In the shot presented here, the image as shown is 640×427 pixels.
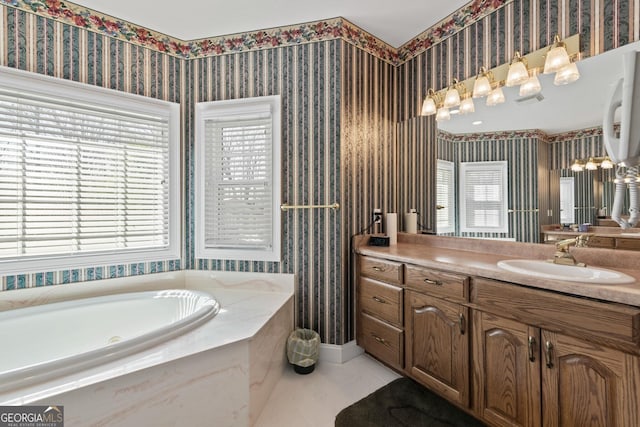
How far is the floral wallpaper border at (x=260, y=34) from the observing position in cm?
191

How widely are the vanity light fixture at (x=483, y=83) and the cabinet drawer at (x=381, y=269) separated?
49.4 inches

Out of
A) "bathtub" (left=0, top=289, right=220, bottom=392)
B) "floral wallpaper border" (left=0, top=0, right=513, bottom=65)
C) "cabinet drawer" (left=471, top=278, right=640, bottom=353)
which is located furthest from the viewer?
"floral wallpaper border" (left=0, top=0, right=513, bottom=65)

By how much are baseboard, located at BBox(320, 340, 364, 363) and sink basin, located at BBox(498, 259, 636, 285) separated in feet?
4.15

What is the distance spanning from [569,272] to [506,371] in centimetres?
56

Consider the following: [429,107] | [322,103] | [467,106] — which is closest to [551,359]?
[467,106]

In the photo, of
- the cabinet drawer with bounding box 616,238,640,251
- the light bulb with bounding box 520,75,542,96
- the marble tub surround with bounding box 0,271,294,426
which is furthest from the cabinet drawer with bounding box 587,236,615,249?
the marble tub surround with bounding box 0,271,294,426

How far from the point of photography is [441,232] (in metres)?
2.20

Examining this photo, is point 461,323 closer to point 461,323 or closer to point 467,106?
point 461,323

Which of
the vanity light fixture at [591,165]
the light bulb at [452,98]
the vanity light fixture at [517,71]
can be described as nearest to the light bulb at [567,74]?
the vanity light fixture at [517,71]

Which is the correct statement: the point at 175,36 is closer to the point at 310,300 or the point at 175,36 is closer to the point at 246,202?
the point at 246,202

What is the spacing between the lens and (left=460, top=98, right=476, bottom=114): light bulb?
197 cm

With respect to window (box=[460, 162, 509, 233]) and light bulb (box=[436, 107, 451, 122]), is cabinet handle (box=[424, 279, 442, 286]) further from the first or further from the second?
light bulb (box=[436, 107, 451, 122])

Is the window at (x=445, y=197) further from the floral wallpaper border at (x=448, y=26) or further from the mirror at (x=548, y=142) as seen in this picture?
the floral wallpaper border at (x=448, y=26)

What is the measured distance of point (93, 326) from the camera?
1.84 meters
